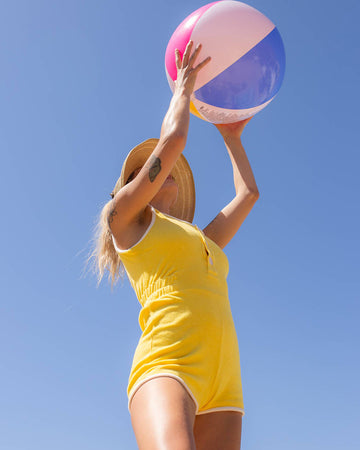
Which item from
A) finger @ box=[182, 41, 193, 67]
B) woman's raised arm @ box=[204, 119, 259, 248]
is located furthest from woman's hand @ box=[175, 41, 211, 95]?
woman's raised arm @ box=[204, 119, 259, 248]

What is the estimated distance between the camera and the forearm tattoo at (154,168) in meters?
2.94

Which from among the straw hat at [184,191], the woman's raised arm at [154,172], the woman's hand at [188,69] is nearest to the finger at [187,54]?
the woman's hand at [188,69]

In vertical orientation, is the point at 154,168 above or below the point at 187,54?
below

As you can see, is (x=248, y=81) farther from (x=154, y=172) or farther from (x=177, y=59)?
(x=154, y=172)

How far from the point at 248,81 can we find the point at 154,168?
118 centimetres

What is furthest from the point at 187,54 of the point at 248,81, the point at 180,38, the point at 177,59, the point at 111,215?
the point at 111,215

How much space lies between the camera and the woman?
2.47 meters

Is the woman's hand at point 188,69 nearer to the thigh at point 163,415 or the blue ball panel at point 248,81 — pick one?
the blue ball panel at point 248,81

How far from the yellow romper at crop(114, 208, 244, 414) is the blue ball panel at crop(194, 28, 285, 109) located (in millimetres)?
1096

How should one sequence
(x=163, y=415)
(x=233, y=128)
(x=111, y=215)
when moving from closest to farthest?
(x=163, y=415), (x=111, y=215), (x=233, y=128)

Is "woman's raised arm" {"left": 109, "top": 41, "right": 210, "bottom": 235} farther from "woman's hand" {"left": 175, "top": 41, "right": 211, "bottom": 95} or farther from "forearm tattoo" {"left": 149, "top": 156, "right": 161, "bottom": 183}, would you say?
"woman's hand" {"left": 175, "top": 41, "right": 211, "bottom": 95}

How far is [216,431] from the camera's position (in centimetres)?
273

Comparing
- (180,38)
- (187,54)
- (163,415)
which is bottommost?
(163,415)

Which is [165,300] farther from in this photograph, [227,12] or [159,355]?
[227,12]
